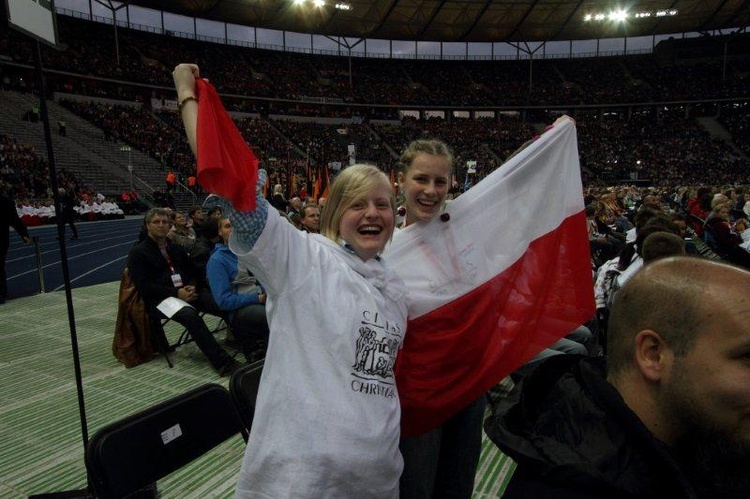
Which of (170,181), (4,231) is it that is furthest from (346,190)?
(170,181)

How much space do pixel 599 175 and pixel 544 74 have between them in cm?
1656

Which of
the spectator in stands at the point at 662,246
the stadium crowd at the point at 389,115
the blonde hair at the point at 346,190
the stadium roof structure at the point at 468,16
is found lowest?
the spectator in stands at the point at 662,246

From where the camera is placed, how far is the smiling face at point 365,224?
1.44m

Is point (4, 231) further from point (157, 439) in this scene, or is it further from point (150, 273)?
point (157, 439)

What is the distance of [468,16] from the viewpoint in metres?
37.3

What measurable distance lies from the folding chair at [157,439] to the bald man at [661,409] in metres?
1.43

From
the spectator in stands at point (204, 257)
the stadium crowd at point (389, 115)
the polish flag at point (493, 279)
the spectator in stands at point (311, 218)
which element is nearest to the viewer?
the polish flag at point (493, 279)

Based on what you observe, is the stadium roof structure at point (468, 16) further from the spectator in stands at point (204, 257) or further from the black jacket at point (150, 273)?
the black jacket at point (150, 273)

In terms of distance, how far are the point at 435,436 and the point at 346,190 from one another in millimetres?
1012

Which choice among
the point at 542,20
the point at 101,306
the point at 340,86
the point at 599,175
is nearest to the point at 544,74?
the point at 542,20

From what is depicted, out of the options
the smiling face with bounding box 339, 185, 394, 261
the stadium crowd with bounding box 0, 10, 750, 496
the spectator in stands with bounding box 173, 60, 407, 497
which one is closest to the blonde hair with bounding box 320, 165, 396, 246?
the smiling face with bounding box 339, 185, 394, 261

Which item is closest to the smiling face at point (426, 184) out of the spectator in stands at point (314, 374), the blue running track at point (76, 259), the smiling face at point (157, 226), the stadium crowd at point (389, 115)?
the spectator in stands at point (314, 374)

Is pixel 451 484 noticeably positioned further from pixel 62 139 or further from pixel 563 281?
pixel 62 139

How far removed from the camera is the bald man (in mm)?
884
